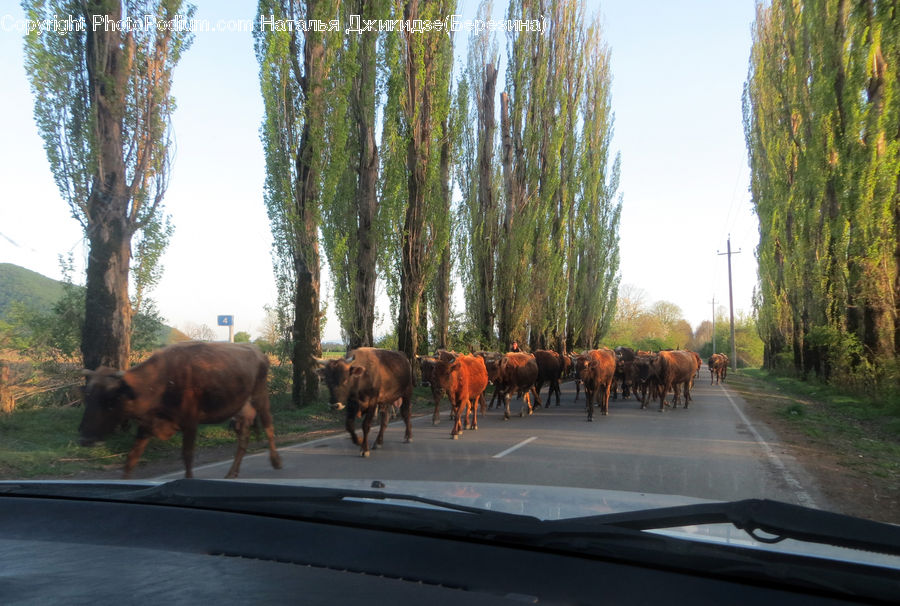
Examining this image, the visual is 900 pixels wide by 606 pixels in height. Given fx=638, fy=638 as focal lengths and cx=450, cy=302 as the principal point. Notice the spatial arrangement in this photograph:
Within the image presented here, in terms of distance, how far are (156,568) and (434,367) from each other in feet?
32.7

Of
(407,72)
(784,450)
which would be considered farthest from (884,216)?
(407,72)

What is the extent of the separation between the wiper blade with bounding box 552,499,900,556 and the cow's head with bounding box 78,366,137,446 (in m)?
5.69

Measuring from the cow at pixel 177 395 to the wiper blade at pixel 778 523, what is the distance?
18.4 feet

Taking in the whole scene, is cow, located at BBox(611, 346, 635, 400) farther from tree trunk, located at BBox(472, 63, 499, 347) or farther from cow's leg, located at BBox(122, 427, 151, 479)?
cow's leg, located at BBox(122, 427, 151, 479)

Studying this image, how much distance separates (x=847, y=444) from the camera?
10.8 m

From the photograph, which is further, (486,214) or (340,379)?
(486,214)

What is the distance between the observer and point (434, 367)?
1205 cm

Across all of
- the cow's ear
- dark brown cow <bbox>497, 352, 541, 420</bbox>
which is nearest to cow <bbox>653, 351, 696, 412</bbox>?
dark brown cow <bbox>497, 352, 541, 420</bbox>

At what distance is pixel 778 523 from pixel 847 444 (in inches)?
410

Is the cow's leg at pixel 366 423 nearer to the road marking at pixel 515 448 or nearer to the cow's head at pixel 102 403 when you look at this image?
the road marking at pixel 515 448

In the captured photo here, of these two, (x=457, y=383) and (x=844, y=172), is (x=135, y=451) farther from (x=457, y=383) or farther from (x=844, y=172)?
(x=844, y=172)

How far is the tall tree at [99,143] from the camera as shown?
34.1 feet

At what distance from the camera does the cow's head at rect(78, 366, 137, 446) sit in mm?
6551

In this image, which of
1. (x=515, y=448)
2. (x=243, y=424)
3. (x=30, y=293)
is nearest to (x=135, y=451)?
(x=243, y=424)
